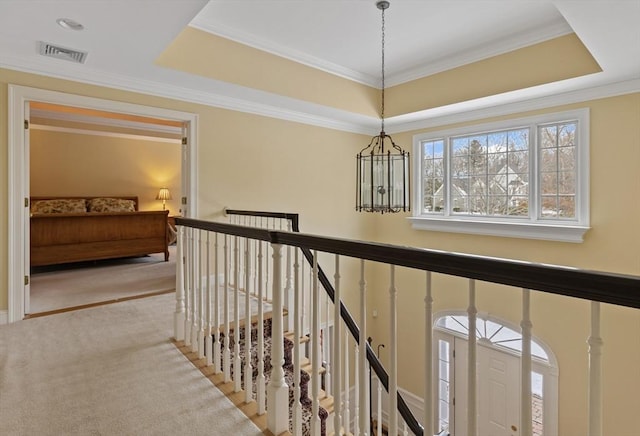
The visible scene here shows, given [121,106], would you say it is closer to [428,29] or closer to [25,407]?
[25,407]

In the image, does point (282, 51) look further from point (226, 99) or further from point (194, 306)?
point (194, 306)

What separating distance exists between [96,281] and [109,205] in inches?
113

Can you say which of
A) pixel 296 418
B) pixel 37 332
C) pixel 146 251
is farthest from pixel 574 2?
pixel 146 251

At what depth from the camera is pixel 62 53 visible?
285 centimetres

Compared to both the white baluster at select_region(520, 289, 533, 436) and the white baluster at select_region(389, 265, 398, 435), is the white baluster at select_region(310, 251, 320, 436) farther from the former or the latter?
the white baluster at select_region(520, 289, 533, 436)

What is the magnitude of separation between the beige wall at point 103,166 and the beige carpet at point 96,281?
2.40 metres

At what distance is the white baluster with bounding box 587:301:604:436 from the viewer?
76 centimetres

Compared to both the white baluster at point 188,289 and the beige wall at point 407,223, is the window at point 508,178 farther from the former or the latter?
the white baluster at point 188,289

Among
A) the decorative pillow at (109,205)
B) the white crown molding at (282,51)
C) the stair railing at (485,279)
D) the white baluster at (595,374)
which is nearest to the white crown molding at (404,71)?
the white crown molding at (282,51)

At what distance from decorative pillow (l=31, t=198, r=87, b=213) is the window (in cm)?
626

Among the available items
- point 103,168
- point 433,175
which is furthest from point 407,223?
point 103,168

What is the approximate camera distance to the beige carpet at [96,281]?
368 centimetres

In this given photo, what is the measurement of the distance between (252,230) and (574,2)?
238 centimetres

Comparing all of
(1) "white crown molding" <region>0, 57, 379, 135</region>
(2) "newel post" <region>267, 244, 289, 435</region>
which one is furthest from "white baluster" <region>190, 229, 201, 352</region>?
(1) "white crown molding" <region>0, 57, 379, 135</region>
